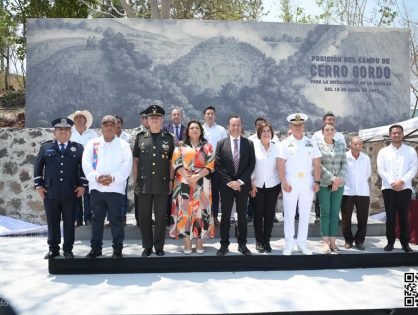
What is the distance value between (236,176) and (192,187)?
0.57m

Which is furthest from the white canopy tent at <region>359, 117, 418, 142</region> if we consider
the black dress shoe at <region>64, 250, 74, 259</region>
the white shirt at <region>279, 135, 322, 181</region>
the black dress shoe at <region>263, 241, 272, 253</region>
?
the black dress shoe at <region>64, 250, 74, 259</region>

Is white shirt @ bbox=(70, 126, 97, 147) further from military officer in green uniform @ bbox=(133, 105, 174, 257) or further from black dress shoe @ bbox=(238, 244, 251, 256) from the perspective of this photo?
black dress shoe @ bbox=(238, 244, 251, 256)

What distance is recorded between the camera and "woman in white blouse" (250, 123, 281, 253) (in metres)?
5.06

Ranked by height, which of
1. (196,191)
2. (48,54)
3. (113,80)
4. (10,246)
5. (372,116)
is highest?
(48,54)

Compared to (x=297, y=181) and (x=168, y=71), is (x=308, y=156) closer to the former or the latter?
(x=297, y=181)

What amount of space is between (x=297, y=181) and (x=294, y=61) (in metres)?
5.70

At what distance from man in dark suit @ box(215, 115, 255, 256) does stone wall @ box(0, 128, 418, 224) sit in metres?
3.22

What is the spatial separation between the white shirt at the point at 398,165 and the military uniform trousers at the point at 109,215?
349cm

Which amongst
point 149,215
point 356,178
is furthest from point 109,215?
point 356,178

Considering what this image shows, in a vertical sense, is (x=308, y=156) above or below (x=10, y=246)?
above

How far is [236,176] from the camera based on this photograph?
4926 mm

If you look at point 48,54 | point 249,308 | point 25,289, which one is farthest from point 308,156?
point 48,54

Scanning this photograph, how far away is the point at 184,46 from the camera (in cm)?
944

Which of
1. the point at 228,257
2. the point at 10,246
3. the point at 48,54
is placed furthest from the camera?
the point at 48,54
